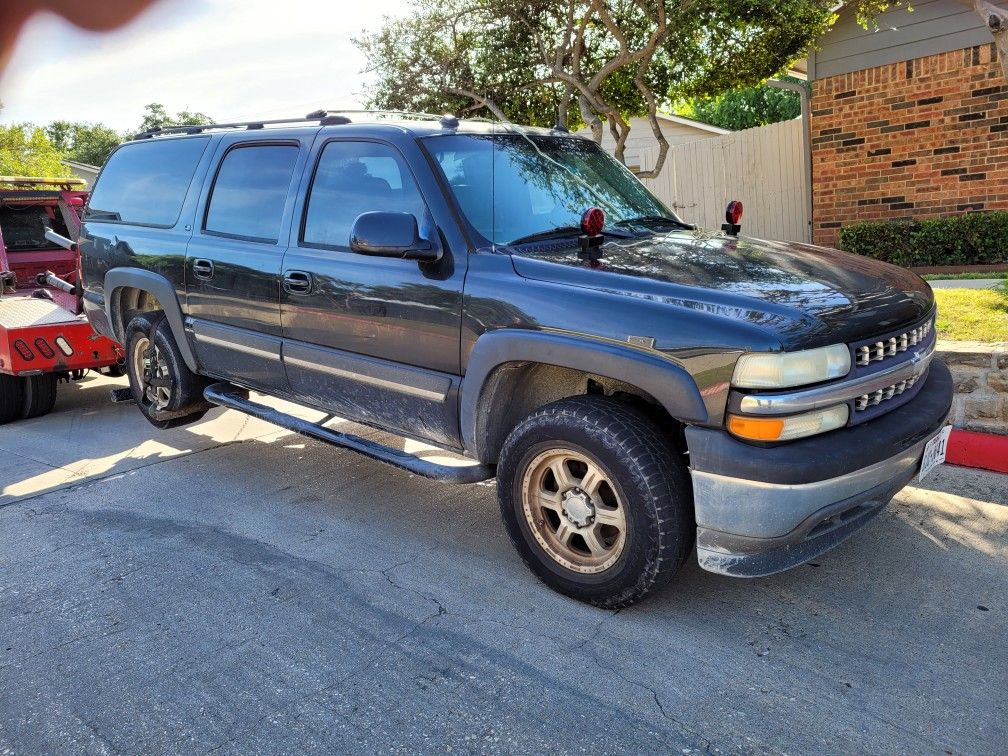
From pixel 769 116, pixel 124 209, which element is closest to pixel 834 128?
pixel 124 209

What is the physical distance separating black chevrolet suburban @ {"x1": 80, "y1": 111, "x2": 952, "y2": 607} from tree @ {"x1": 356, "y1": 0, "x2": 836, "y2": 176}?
Answer: 6.10m

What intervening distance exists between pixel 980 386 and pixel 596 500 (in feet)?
9.95

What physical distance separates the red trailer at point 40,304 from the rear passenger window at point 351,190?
3.31 meters

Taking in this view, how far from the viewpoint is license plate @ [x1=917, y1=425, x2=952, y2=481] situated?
3.56m

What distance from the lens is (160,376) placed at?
5875mm

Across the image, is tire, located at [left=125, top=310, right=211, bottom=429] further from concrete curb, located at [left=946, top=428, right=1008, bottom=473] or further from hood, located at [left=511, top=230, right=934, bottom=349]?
concrete curb, located at [left=946, top=428, right=1008, bottom=473]

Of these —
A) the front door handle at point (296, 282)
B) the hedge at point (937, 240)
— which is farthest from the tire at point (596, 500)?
the hedge at point (937, 240)

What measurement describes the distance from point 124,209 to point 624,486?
172 inches

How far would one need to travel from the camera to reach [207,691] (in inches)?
120

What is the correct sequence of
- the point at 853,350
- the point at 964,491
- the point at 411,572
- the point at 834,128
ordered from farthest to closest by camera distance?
1. the point at 834,128
2. the point at 964,491
3. the point at 411,572
4. the point at 853,350

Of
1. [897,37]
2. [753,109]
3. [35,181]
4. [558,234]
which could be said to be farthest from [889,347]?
[753,109]

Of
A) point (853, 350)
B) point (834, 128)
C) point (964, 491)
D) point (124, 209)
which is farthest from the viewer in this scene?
point (834, 128)

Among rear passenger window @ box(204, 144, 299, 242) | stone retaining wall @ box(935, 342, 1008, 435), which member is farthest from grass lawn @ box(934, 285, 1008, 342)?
rear passenger window @ box(204, 144, 299, 242)

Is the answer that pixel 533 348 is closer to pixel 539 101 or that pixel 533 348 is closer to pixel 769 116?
pixel 539 101
